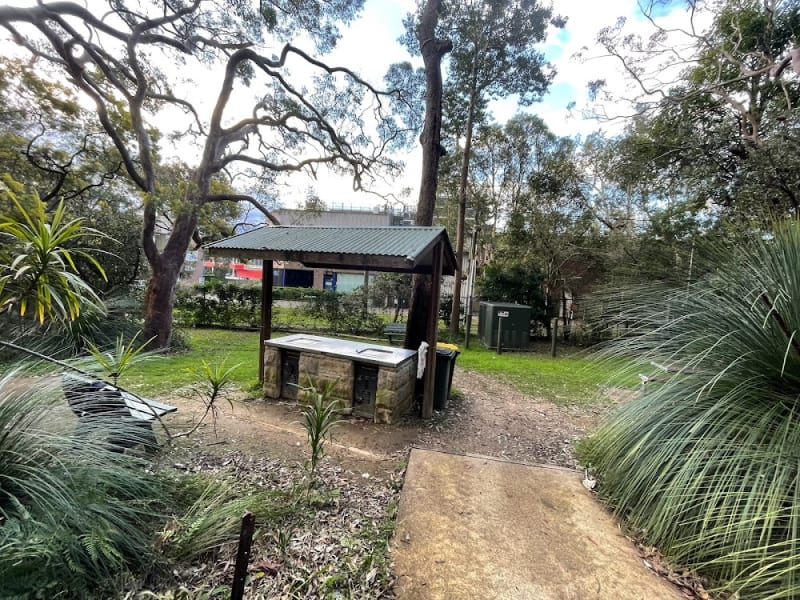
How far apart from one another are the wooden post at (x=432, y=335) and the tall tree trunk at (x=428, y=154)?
1004mm

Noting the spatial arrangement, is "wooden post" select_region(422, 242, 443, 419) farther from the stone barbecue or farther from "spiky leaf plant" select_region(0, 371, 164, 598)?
"spiky leaf plant" select_region(0, 371, 164, 598)

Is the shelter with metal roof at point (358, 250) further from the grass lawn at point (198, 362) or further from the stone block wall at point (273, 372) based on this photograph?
Result: the grass lawn at point (198, 362)

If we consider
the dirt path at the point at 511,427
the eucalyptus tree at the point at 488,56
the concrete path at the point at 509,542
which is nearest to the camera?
the concrete path at the point at 509,542

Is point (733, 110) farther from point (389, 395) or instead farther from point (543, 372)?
point (389, 395)

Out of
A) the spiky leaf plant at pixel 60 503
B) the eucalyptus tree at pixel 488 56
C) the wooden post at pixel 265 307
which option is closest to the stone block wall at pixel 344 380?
the wooden post at pixel 265 307

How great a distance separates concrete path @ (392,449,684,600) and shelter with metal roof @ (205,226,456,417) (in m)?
1.65

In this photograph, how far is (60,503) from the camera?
1.61 meters

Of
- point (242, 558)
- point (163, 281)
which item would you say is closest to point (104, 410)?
point (242, 558)

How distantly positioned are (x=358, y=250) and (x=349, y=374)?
5.19 feet

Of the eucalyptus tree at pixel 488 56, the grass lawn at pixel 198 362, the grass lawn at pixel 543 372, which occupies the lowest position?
the grass lawn at pixel 198 362

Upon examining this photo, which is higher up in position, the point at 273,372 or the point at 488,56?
the point at 488,56

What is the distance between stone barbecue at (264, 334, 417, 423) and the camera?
13.1 feet

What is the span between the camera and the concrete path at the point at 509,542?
180cm

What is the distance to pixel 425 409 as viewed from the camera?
4301 mm
